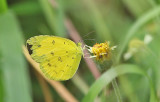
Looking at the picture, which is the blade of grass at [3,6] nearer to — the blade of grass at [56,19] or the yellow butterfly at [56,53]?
the blade of grass at [56,19]

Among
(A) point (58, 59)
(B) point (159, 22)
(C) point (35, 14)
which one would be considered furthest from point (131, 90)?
(C) point (35, 14)

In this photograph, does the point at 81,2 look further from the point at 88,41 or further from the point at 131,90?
the point at 88,41

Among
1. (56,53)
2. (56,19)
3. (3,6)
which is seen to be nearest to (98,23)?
(56,19)

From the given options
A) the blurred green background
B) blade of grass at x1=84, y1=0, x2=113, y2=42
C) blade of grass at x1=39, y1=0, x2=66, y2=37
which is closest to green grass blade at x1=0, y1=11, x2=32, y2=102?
the blurred green background

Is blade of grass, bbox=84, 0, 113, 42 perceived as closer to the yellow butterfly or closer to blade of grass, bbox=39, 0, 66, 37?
blade of grass, bbox=39, 0, 66, 37

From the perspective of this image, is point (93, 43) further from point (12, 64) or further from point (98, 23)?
point (98, 23)

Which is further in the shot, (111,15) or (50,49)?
(111,15)

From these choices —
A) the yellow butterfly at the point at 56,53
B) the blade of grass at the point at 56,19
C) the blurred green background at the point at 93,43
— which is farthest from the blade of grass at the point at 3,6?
the yellow butterfly at the point at 56,53
